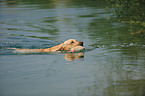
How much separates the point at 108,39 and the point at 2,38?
19.3 feet

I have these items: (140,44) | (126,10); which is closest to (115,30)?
(126,10)

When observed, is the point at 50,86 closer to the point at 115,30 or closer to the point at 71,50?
the point at 71,50

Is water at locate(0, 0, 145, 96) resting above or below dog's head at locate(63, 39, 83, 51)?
below

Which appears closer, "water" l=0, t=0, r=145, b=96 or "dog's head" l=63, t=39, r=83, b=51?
"water" l=0, t=0, r=145, b=96

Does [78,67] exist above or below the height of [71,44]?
below

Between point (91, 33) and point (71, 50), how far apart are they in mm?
6127

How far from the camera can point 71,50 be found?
1270 cm

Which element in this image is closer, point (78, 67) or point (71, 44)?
point (78, 67)

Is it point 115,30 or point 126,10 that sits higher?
point 126,10

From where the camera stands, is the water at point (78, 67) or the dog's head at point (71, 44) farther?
the dog's head at point (71, 44)

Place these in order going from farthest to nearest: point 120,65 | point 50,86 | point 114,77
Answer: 1. point 120,65
2. point 114,77
3. point 50,86

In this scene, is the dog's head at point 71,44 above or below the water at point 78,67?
above

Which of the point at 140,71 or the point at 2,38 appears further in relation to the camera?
the point at 2,38

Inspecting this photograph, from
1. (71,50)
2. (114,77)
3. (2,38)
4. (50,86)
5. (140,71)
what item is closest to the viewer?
(50,86)
